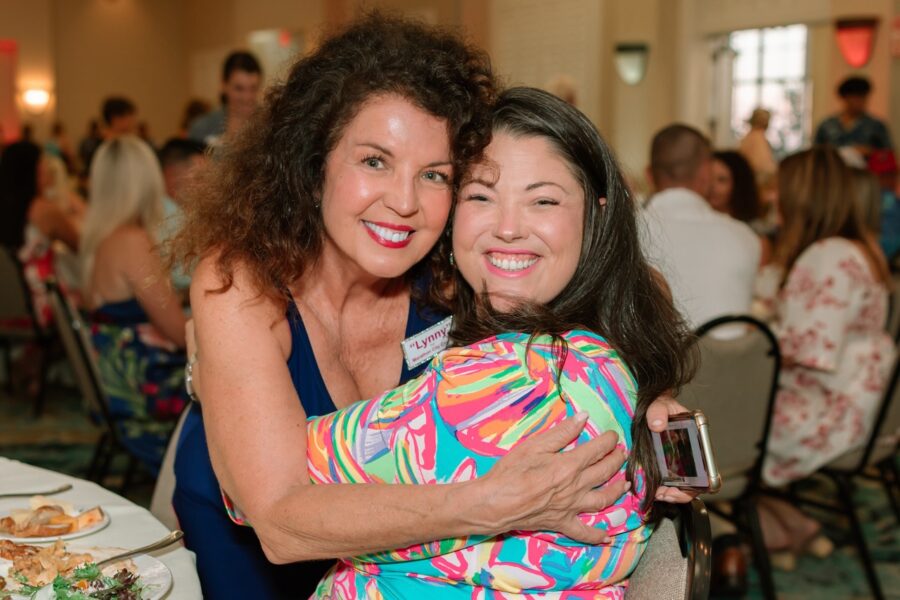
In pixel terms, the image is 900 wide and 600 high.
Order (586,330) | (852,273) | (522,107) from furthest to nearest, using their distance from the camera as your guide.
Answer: (852,273) < (522,107) < (586,330)

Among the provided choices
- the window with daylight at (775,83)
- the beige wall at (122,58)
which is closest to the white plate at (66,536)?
the window with daylight at (775,83)

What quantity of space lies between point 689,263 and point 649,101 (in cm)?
703

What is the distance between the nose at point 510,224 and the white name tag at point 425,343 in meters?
0.35

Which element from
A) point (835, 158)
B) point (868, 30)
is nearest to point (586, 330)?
point (835, 158)

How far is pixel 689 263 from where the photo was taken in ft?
11.3

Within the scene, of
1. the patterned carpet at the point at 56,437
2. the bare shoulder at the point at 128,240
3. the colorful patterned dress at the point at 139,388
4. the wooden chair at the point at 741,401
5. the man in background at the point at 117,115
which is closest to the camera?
the wooden chair at the point at 741,401

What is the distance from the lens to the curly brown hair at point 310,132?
1.62 m

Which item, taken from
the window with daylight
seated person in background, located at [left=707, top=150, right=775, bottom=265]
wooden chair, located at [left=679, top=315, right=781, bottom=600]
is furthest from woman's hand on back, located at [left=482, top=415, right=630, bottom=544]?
the window with daylight

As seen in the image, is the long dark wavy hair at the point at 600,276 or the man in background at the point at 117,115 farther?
the man in background at the point at 117,115

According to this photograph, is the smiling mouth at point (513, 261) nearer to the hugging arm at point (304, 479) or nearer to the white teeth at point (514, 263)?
the white teeth at point (514, 263)

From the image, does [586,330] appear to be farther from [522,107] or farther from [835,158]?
[835,158]

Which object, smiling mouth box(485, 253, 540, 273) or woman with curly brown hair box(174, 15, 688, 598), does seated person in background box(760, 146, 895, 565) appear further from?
smiling mouth box(485, 253, 540, 273)

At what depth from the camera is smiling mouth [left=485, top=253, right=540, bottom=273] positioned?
5.13 feet

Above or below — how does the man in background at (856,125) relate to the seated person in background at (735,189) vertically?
above
